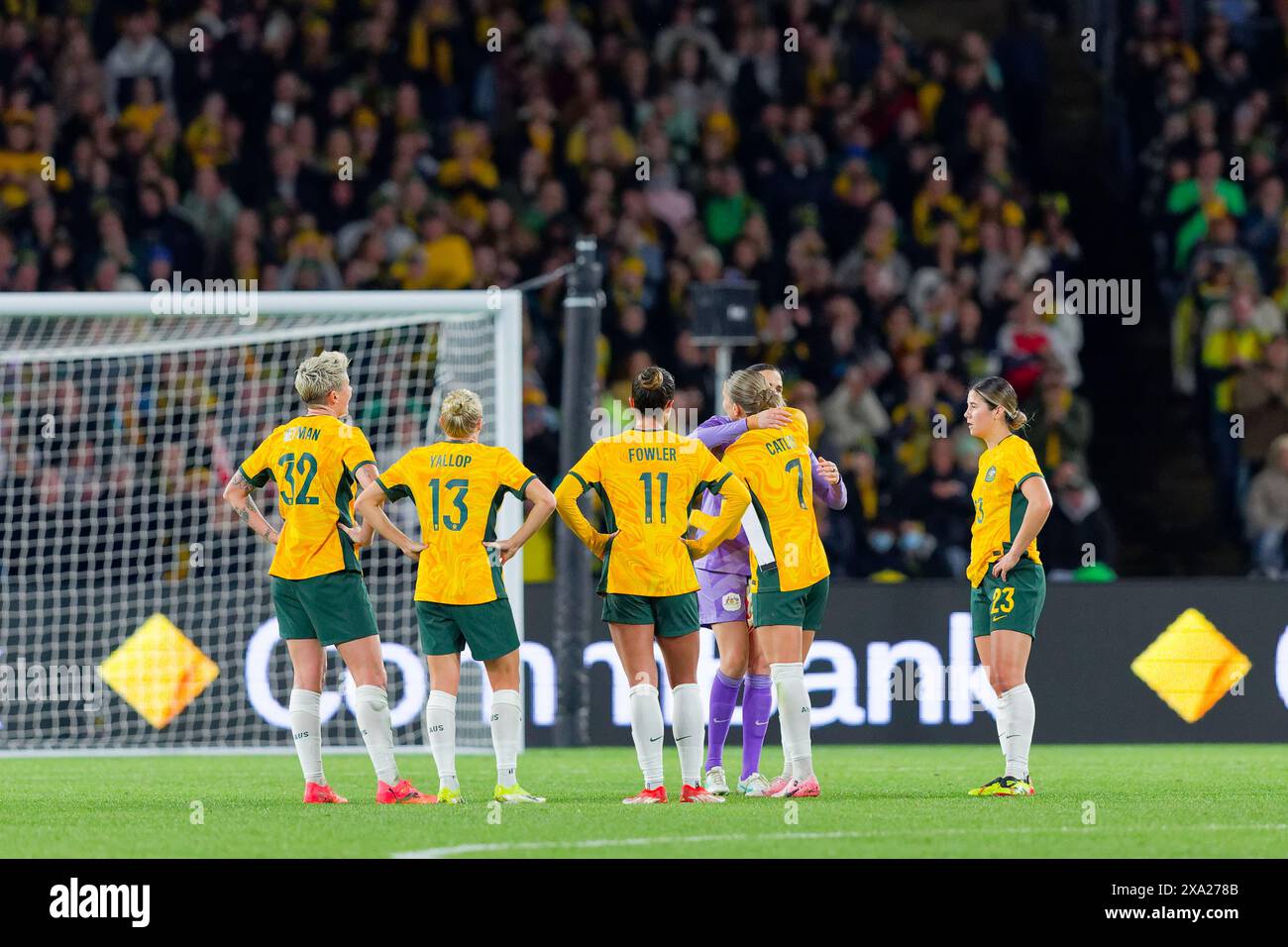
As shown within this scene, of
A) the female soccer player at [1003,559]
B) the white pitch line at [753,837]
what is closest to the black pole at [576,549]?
the female soccer player at [1003,559]

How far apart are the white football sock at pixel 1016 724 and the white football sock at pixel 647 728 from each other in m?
1.48

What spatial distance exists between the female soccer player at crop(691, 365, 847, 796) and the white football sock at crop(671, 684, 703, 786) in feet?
1.76

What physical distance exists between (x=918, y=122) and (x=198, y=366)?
262 inches

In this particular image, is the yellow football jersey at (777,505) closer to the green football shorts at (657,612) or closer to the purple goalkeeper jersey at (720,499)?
the purple goalkeeper jersey at (720,499)

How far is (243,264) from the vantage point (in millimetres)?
17047

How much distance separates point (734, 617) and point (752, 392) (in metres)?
1.04

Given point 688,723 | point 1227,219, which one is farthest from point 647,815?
point 1227,219

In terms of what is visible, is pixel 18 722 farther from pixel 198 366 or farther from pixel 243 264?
pixel 243 264

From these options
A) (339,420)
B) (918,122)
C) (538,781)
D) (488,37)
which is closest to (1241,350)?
(918,122)

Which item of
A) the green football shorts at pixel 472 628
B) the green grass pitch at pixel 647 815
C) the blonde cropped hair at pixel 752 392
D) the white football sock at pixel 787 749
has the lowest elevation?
the green grass pitch at pixel 647 815

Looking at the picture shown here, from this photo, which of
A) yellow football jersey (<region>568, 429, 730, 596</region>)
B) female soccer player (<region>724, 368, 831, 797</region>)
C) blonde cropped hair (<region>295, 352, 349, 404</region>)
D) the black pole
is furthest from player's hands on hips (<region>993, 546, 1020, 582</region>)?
the black pole

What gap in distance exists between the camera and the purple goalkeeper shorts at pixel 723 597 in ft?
32.3

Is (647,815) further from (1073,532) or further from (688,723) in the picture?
(1073,532)

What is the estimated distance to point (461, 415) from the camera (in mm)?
9258
